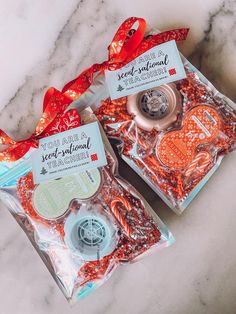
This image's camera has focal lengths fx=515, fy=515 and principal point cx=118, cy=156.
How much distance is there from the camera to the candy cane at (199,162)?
2.82 feet

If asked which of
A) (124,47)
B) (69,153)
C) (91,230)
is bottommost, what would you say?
(91,230)

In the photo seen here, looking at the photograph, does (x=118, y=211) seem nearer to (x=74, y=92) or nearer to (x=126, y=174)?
(x=126, y=174)

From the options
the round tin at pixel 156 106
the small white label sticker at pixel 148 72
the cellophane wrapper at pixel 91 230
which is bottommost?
the cellophane wrapper at pixel 91 230

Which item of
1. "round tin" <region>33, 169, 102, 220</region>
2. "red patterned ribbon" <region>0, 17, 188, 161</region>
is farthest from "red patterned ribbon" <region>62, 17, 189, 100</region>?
"round tin" <region>33, 169, 102, 220</region>

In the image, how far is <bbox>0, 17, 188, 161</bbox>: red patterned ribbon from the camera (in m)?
0.87

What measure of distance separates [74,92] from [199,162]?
24 centimetres

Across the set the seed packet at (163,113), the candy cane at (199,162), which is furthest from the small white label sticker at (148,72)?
the candy cane at (199,162)

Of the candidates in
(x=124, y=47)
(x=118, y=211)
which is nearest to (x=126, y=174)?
(x=118, y=211)

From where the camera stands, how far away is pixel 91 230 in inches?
34.3

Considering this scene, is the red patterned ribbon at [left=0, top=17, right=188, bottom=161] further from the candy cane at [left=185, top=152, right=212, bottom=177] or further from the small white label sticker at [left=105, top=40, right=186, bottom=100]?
the candy cane at [left=185, top=152, right=212, bottom=177]

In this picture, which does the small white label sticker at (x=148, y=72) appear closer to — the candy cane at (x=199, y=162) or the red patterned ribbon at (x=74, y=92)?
the red patterned ribbon at (x=74, y=92)

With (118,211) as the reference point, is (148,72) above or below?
above

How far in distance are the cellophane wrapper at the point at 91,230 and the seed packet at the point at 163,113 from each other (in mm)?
41

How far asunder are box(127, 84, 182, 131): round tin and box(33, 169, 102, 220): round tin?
12cm
